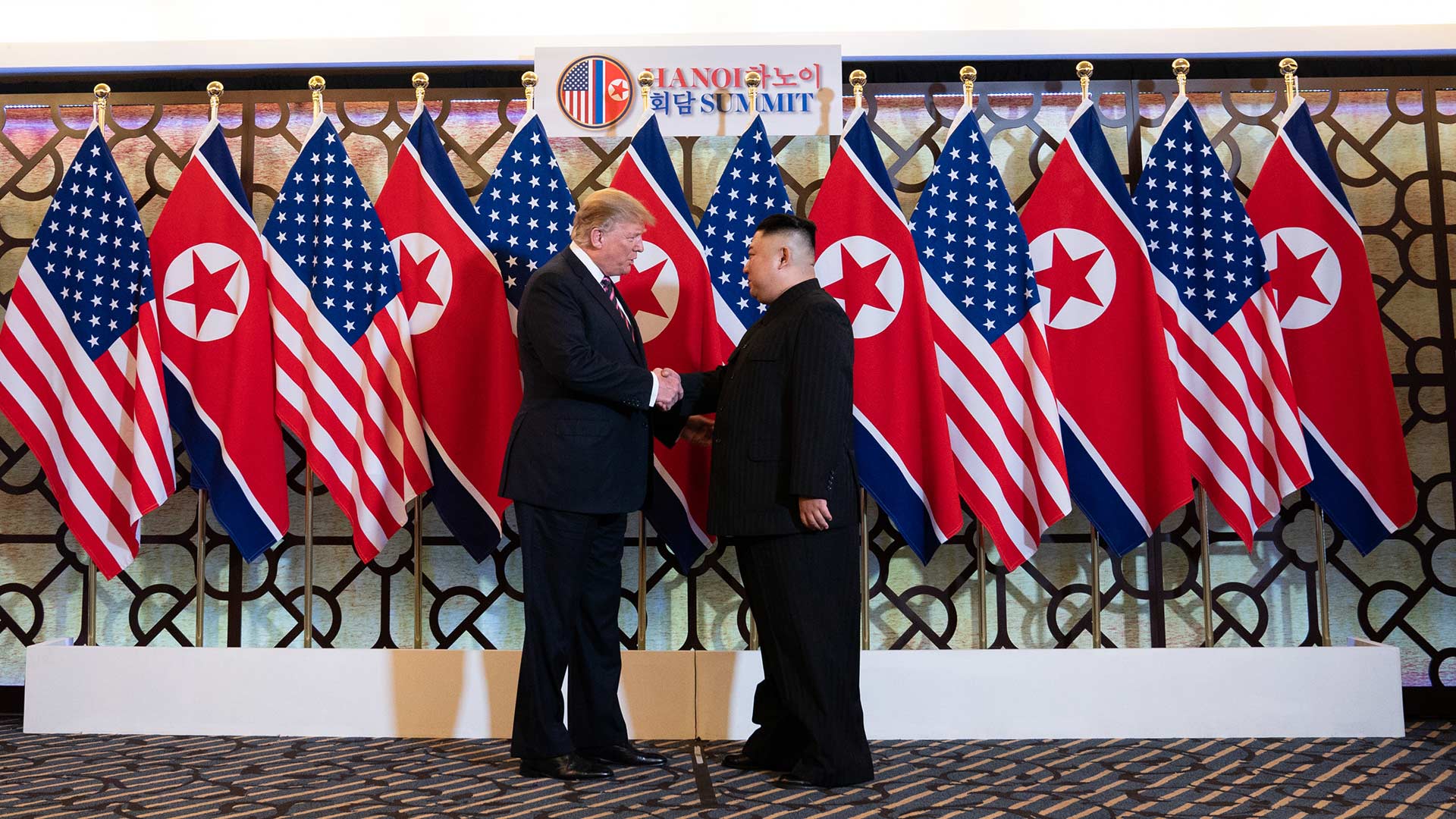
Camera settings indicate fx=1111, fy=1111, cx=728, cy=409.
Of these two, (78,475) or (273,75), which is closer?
(78,475)

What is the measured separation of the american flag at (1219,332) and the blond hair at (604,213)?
187 centimetres

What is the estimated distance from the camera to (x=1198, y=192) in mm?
3898

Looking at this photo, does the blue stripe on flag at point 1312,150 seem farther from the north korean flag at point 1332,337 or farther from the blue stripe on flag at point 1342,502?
the blue stripe on flag at point 1342,502

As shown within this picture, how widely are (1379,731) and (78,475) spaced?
4406 millimetres

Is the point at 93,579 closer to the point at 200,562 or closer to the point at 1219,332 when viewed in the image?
the point at 200,562

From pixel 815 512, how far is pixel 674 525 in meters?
0.97

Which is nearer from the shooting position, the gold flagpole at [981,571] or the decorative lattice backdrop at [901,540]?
the gold flagpole at [981,571]

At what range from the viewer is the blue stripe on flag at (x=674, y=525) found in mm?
3781

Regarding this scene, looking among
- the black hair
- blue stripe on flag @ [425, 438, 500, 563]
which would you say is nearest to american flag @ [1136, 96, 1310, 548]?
the black hair

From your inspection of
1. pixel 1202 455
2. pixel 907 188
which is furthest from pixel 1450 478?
pixel 907 188

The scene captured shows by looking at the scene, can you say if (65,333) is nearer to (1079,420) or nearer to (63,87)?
(63,87)

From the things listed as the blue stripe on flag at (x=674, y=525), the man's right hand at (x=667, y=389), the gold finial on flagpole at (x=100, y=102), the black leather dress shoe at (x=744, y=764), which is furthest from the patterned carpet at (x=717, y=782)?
the gold finial on flagpole at (x=100, y=102)

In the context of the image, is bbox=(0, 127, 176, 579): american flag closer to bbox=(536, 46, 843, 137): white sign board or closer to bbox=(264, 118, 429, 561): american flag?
bbox=(264, 118, 429, 561): american flag

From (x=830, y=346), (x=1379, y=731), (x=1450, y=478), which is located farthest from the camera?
(x=1450, y=478)
